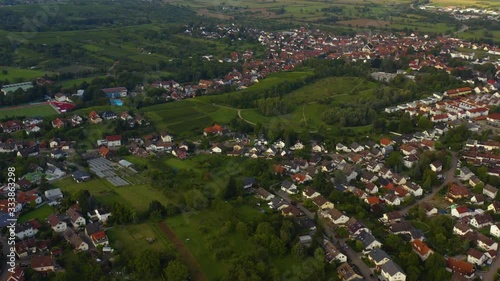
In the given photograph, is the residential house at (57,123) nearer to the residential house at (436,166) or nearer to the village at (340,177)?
the village at (340,177)

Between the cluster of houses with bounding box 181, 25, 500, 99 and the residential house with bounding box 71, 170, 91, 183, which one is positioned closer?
the residential house with bounding box 71, 170, 91, 183

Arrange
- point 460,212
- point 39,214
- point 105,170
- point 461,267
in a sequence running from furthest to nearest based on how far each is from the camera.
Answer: point 105,170, point 39,214, point 460,212, point 461,267

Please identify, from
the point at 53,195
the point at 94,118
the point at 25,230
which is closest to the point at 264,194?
the point at 53,195

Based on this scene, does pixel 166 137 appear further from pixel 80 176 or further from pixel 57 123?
pixel 57 123

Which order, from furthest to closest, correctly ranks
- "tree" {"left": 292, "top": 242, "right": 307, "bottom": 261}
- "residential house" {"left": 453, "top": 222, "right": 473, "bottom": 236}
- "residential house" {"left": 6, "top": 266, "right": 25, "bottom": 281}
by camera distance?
"residential house" {"left": 453, "top": 222, "right": 473, "bottom": 236} < "tree" {"left": 292, "top": 242, "right": 307, "bottom": 261} < "residential house" {"left": 6, "top": 266, "right": 25, "bottom": 281}

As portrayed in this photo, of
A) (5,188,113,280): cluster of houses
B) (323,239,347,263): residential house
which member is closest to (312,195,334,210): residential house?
(323,239,347,263): residential house

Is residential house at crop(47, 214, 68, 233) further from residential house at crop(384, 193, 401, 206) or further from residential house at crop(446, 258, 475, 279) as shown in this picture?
residential house at crop(446, 258, 475, 279)
